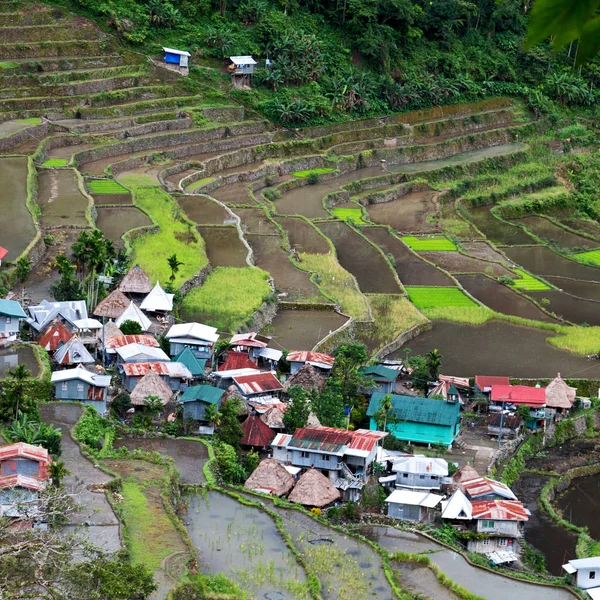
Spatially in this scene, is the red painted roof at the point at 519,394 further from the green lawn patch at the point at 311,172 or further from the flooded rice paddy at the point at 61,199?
the green lawn patch at the point at 311,172

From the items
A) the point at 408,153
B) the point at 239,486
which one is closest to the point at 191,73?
the point at 408,153

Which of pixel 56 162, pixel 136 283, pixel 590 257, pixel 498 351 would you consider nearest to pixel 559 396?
pixel 498 351

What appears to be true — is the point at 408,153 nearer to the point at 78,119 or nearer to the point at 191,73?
the point at 191,73

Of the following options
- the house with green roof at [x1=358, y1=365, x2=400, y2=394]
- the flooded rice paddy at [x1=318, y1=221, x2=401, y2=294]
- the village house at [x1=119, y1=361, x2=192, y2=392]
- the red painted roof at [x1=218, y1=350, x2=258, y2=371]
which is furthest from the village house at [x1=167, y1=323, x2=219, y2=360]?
the flooded rice paddy at [x1=318, y1=221, x2=401, y2=294]

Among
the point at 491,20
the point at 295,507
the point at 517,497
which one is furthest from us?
the point at 491,20

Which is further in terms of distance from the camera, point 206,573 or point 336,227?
point 336,227

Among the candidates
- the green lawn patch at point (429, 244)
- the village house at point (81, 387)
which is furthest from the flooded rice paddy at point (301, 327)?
the green lawn patch at point (429, 244)

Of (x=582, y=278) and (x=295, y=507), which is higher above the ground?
(x=295, y=507)
